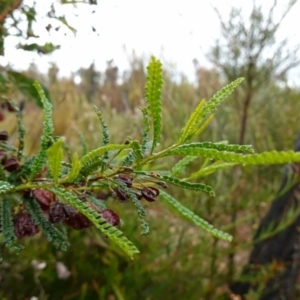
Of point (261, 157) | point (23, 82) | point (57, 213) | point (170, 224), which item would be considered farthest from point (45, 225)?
point (170, 224)

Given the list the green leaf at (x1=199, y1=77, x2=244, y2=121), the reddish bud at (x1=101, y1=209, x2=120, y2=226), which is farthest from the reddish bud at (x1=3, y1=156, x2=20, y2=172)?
the green leaf at (x1=199, y1=77, x2=244, y2=121)

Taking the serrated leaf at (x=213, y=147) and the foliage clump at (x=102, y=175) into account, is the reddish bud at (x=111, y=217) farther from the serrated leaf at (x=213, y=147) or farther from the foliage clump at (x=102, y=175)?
the serrated leaf at (x=213, y=147)

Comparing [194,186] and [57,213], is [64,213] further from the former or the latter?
[194,186]

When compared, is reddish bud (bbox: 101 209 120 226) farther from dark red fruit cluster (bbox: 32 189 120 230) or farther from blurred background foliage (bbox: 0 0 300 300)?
blurred background foliage (bbox: 0 0 300 300)

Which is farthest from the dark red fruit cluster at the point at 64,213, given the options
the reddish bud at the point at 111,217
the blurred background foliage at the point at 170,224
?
the blurred background foliage at the point at 170,224

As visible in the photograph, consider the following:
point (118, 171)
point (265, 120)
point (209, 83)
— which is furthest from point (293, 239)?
point (118, 171)

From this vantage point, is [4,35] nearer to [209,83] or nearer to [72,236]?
[72,236]
